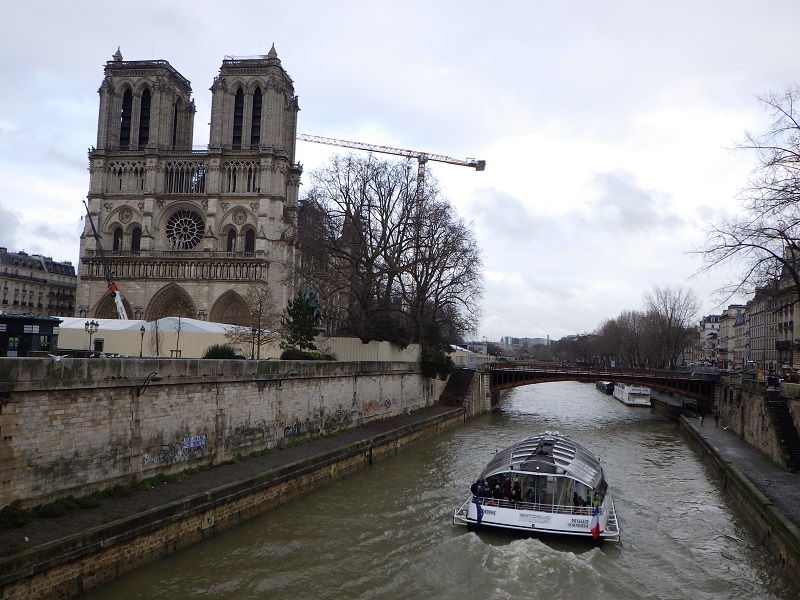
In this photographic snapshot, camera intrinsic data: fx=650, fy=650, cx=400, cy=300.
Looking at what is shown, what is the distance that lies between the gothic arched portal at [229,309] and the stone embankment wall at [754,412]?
36.3 m

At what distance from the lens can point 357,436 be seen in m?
25.4

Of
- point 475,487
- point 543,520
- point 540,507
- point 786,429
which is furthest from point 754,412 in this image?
point 475,487

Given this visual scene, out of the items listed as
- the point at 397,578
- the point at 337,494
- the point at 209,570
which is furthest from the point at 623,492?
the point at 209,570

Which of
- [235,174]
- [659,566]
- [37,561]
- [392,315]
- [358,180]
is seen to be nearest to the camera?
[37,561]

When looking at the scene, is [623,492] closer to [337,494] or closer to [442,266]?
[337,494]

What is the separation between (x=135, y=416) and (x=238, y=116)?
49.3 metres

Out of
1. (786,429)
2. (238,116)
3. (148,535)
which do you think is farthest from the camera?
(238,116)

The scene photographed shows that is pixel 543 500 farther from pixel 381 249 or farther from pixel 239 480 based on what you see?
pixel 381 249

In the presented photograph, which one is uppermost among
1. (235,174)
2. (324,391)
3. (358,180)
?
(235,174)

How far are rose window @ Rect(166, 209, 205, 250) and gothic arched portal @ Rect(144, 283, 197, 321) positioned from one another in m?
4.47

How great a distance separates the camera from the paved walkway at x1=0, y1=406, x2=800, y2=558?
437 inches

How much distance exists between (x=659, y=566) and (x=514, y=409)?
3664 cm

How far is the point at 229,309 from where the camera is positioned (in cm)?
5575

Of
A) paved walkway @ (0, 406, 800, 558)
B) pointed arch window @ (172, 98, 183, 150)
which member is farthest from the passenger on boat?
pointed arch window @ (172, 98, 183, 150)
